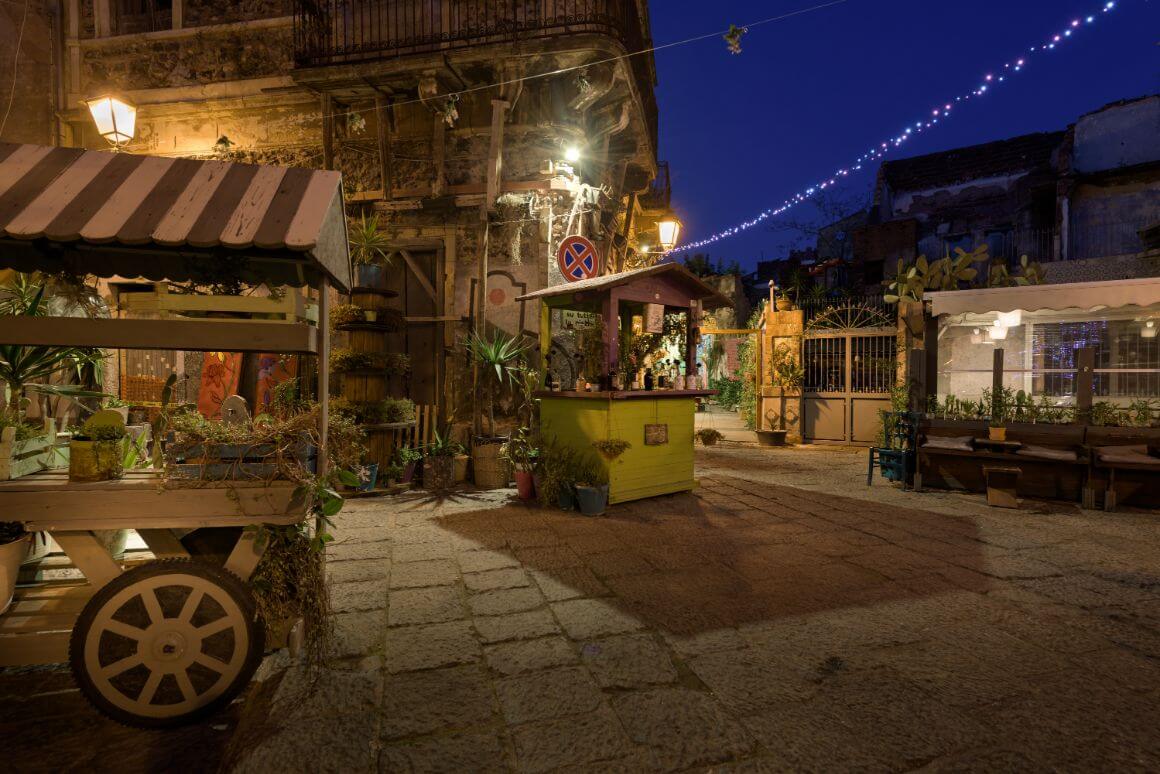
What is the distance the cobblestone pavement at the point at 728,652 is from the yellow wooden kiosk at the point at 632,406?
114cm

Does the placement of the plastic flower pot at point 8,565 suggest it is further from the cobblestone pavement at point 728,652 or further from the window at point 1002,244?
the window at point 1002,244

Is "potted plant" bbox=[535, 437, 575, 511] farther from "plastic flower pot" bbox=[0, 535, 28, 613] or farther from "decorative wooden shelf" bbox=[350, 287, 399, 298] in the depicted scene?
"plastic flower pot" bbox=[0, 535, 28, 613]

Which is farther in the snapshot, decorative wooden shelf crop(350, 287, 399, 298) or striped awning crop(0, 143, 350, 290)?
decorative wooden shelf crop(350, 287, 399, 298)

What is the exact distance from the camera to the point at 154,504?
8.72ft

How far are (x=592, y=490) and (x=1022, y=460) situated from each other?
5430 mm

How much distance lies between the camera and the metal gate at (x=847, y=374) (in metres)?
11.6

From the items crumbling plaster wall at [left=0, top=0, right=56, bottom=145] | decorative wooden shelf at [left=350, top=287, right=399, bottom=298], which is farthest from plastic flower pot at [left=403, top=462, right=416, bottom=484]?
crumbling plaster wall at [left=0, top=0, right=56, bottom=145]

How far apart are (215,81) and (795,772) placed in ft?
37.1

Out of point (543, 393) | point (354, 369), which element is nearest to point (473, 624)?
point (543, 393)

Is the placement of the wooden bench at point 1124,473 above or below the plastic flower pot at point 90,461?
below

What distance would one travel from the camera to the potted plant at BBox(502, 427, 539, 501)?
6906mm

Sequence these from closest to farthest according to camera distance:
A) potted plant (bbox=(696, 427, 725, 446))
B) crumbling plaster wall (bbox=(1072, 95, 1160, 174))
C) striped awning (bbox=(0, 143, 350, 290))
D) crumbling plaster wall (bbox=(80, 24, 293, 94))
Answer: striped awning (bbox=(0, 143, 350, 290)) < crumbling plaster wall (bbox=(80, 24, 293, 94)) < potted plant (bbox=(696, 427, 725, 446)) < crumbling plaster wall (bbox=(1072, 95, 1160, 174))

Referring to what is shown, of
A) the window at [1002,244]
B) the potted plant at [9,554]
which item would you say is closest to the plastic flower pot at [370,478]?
the potted plant at [9,554]

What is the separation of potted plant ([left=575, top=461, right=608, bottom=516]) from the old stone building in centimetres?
305
